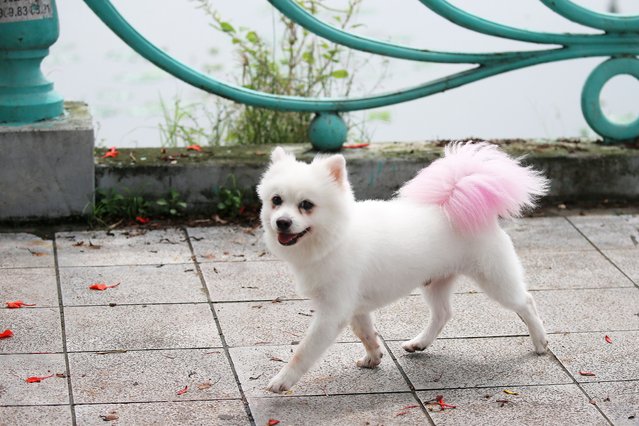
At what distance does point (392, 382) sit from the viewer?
391 cm

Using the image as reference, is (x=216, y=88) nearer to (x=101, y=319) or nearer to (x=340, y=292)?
(x=101, y=319)

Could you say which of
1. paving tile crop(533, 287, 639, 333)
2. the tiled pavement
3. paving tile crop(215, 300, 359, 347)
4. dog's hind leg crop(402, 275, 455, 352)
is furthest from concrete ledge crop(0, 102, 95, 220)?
paving tile crop(533, 287, 639, 333)

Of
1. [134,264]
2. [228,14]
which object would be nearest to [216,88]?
[134,264]

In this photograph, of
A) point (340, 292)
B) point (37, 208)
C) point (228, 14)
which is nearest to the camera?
point (340, 292)

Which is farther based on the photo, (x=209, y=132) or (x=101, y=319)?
(x=209, y=132)

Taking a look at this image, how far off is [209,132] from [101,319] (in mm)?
2672

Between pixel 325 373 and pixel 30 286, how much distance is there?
1.51 meters

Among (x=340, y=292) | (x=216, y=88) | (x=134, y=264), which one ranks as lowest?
(x=134, y=264)

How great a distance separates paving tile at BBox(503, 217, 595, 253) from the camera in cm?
538

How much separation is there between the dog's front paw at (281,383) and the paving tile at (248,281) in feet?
3.16

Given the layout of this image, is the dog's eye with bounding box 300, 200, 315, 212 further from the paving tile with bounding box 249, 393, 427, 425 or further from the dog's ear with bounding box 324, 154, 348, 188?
the paving tile with bounding box 249, 393, 427, 425

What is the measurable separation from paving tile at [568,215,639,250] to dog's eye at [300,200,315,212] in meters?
2.25

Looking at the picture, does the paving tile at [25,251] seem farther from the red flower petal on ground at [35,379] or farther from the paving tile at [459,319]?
the paving tile at [459,319]

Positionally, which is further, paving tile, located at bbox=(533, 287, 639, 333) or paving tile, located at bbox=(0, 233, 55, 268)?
paving tile, located at bbox=(0, 233, 55, 268)
